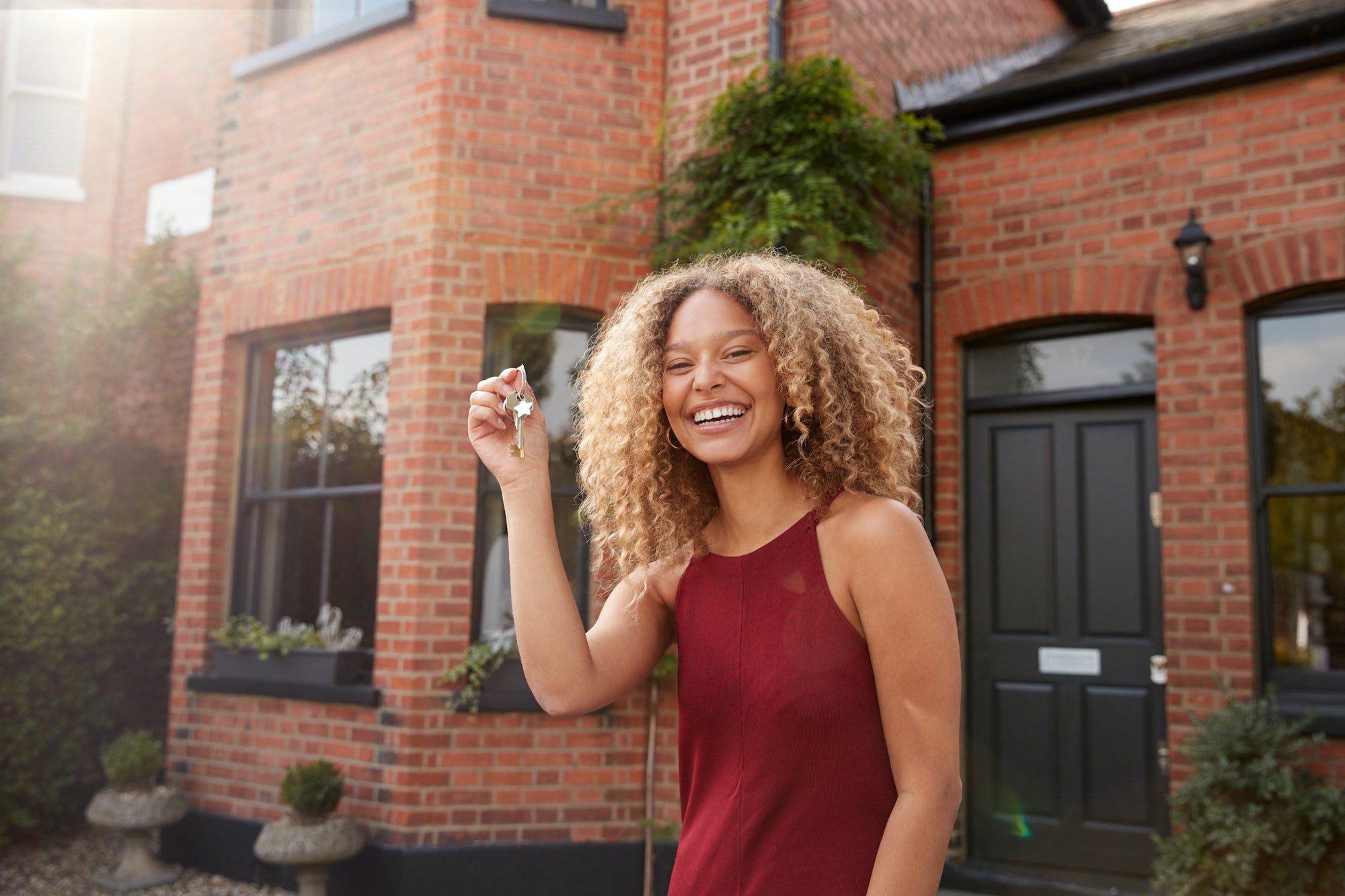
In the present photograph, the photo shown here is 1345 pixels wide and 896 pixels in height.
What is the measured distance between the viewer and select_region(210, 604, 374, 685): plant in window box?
5387 millimetres

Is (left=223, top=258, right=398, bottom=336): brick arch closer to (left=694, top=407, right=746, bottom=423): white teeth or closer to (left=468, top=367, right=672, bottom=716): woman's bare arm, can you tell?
(left=468, top=367, right=672, bottom=716): woman's bare arm

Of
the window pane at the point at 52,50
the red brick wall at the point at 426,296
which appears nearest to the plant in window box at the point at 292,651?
the red brick wall at the point at 426,296

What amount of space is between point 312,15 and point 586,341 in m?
2.75

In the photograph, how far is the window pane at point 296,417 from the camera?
5.94m

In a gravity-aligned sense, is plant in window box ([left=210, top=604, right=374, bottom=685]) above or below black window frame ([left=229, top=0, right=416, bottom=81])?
below

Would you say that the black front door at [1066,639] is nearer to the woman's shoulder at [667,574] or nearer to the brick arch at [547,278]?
the brick arch at [547,278]

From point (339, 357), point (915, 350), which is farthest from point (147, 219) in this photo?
point (915, 350)

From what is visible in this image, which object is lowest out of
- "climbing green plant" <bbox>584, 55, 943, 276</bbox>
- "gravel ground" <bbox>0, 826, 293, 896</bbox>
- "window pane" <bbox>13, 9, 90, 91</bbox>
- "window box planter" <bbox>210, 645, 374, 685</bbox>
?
"gravel ground" <bbox>0, 826, 293, 896</bbox>

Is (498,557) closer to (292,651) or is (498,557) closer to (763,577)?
(292,651)

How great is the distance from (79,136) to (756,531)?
828 centimetres

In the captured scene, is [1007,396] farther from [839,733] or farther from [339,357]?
[839,733]

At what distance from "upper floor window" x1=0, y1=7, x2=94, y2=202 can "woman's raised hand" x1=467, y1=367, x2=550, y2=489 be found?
25.5ft

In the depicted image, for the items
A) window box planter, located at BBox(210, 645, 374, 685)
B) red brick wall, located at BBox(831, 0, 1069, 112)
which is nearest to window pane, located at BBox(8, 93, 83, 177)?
window box planter, located at BBox(210, 645, 374, 685)

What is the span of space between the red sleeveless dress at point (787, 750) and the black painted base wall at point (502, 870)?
142 inches
